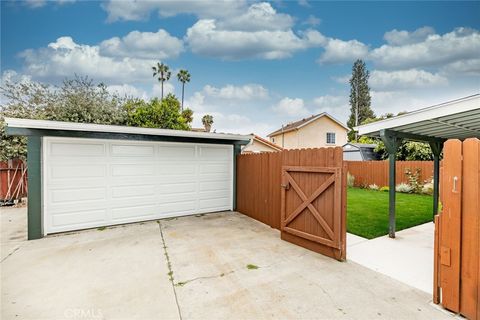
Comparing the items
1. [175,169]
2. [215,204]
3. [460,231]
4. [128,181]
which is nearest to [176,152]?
[175,169]

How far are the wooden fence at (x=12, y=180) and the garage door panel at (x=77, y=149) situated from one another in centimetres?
553

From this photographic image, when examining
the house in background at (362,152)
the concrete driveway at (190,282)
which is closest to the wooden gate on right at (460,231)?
the concrete driveway at (190,282)

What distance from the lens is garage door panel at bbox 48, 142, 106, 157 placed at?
517cm

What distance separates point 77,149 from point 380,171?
47.0ft

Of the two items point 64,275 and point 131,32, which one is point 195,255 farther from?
point 131,32

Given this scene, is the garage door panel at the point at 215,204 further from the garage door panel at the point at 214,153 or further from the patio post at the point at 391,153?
the patio post at the point at 391,153

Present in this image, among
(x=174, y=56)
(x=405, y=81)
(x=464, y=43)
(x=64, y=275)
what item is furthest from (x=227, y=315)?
(x=405, y=81)

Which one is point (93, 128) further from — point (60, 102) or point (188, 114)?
point (188, 114)

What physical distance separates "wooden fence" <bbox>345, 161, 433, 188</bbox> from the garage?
9.80 metres

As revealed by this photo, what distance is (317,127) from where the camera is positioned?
22.6 meters

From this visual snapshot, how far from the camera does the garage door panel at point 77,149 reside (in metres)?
5.17

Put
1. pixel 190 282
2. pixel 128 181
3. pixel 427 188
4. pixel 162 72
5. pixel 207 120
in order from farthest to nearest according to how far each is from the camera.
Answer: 1. pixel 162 72
2. pixel 207 120
3. pixel 427 188
4. pixel 128 181
5. pixel 190 282

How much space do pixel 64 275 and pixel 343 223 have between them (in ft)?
14.4

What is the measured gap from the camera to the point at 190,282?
304cm
